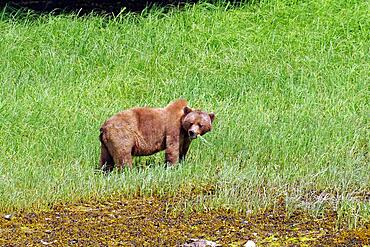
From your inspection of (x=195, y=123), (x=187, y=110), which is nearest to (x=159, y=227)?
(x=195, y=123)

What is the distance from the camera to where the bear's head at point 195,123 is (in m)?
7.74

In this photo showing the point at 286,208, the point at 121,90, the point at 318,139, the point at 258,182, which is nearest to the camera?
the point at 286,208

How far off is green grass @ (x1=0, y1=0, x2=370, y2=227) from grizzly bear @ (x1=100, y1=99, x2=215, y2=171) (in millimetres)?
189

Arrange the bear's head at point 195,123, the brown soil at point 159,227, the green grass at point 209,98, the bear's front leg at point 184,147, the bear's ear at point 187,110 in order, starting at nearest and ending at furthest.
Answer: the brown soil at point 159,227, the green grass at point 209,98, the bear's head at point 195,123, the bear's ear at point 187,110, the bear's front leg at point 184,147

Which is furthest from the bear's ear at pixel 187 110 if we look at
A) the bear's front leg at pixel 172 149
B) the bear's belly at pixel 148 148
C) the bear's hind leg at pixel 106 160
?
the bear's hind leg at pixel 106 160

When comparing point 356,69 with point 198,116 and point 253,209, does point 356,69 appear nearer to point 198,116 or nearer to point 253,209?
point 198,116

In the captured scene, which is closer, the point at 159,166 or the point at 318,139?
the point at 159,166

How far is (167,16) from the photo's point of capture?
12.9m

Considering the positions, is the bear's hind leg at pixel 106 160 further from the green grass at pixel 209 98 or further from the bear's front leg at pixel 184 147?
the bear's front leg at pixel 184 147

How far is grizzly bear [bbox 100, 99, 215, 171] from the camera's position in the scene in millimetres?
7750

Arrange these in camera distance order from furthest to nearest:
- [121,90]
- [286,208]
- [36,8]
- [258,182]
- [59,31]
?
1. [36,8]
2. [59,31]
3. [121,90]
4. [258,182]
5. [286,208]

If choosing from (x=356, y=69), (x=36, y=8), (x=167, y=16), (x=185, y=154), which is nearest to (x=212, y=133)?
(x=185, y=154)

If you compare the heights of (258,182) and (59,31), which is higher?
(59,31)

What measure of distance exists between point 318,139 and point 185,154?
4.55 feet
